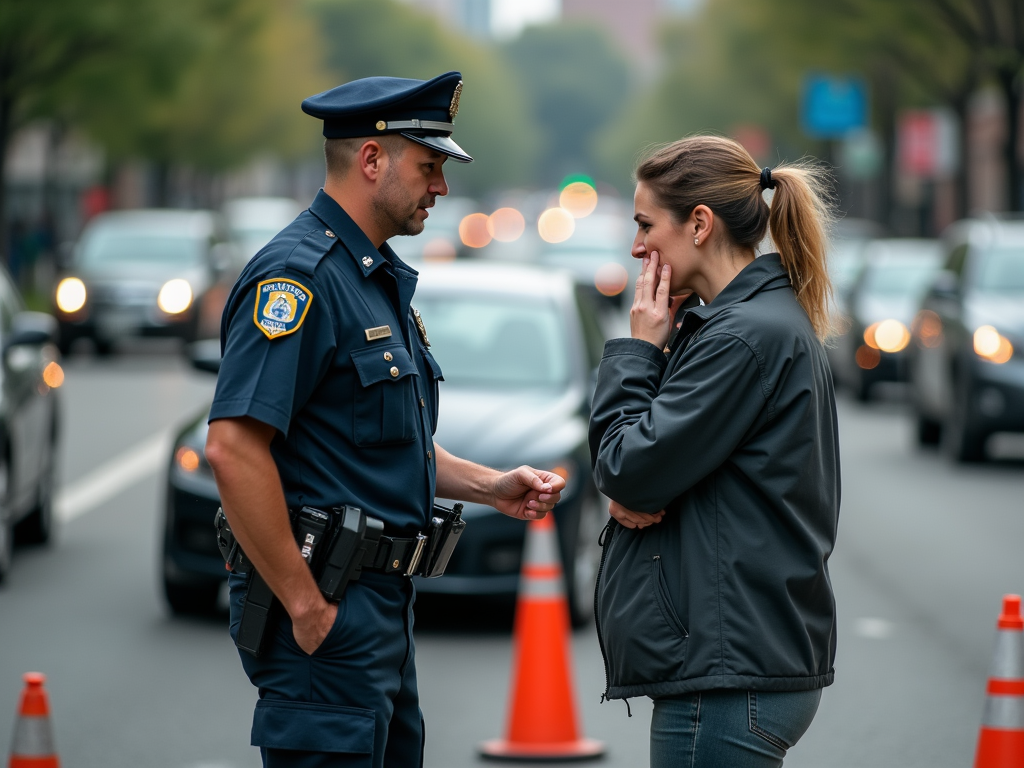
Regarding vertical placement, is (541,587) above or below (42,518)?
above

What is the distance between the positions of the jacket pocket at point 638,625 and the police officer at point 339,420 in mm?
432

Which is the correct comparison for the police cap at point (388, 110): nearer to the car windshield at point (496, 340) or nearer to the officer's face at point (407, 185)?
the officer's face at point (407, 185)

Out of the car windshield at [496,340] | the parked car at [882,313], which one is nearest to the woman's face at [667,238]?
the car windshield at [496,340]

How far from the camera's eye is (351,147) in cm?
343

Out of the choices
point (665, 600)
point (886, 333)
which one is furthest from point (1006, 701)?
point (886, 333)

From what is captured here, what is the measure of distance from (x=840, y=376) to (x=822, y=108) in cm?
2516

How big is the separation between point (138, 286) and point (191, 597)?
580 inches

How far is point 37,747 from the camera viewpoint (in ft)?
12.5

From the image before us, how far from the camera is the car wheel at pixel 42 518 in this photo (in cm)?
981

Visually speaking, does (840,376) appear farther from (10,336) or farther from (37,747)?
(37,747)

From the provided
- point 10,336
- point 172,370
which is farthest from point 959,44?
point 10,336

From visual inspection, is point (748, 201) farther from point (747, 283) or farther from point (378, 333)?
point (378, 333)

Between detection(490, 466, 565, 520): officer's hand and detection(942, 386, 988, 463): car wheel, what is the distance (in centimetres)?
983

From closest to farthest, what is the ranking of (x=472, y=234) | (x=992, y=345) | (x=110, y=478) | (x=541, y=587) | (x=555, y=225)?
(x=541, y=587) < (x=110, y=478) < (x=992, y=345) < (x=555, y=225) < (x=472, y=234)
